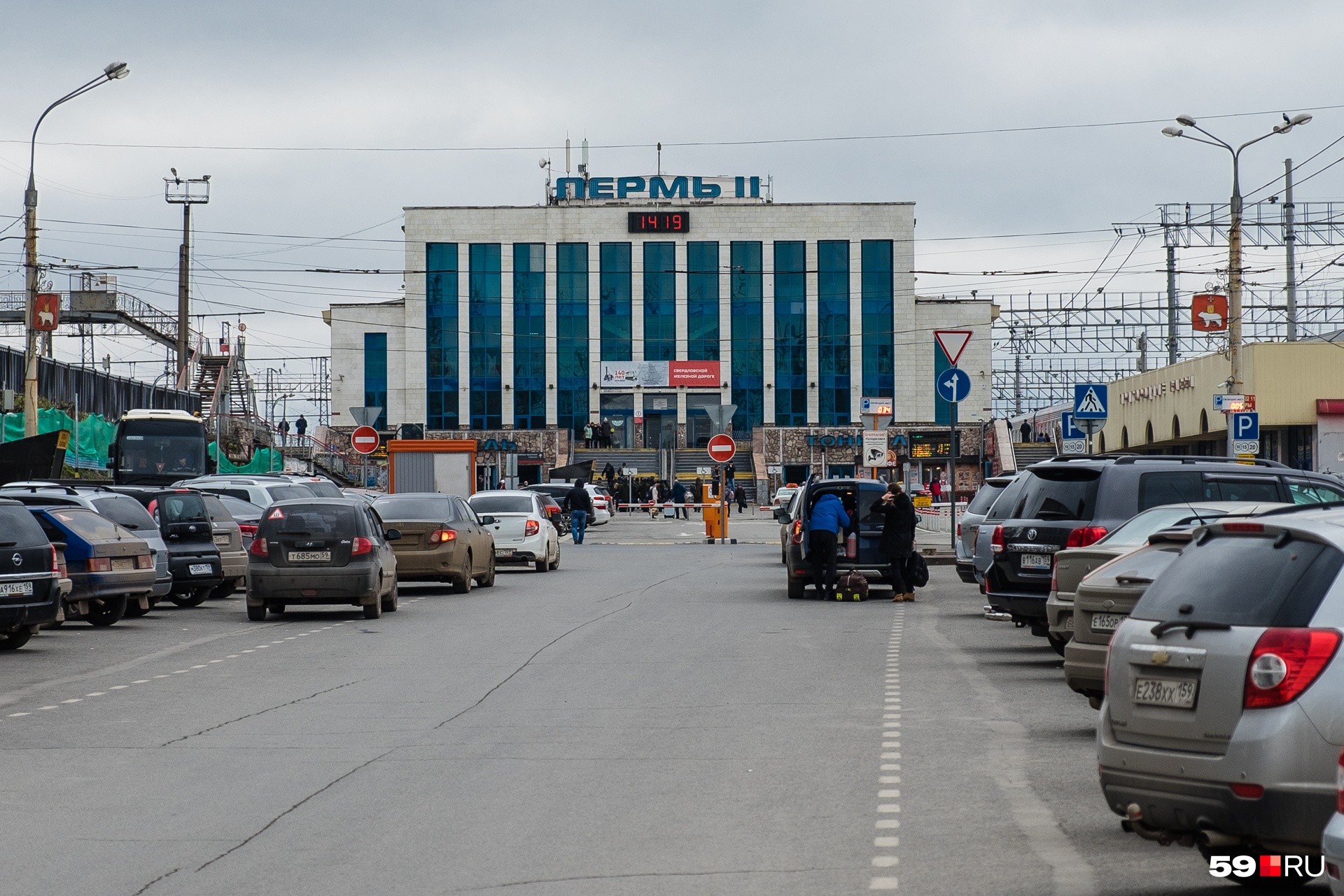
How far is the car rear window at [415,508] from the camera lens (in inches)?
1012

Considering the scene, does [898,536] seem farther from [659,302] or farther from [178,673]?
[659,302]

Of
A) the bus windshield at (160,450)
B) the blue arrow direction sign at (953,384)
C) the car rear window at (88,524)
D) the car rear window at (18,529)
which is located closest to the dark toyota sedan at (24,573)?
the car rear window at (18,529)

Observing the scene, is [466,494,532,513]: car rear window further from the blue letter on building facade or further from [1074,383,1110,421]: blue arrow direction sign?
the blue letter on building facade

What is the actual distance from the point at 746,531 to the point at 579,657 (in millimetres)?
37951

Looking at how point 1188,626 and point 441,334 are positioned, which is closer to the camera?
point 1188,626

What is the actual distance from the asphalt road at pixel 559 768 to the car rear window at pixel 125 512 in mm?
3550

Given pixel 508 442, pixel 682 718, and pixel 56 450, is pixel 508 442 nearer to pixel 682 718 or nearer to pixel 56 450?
pixel 56 450

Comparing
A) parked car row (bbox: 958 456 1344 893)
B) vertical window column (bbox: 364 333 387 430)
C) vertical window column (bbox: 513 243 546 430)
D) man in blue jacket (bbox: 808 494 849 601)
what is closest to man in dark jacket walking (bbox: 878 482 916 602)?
man in blue jacket (bbox: 808 494 849 601)

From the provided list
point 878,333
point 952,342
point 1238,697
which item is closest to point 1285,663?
point 1238,697

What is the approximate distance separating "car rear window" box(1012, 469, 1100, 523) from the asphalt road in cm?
142

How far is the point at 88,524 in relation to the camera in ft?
64.7

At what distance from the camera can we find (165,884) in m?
6.58

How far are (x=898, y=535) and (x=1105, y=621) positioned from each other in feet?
44.9

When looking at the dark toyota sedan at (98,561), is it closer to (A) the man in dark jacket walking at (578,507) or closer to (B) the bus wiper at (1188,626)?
(B) the bus wiper at (1188,626)
